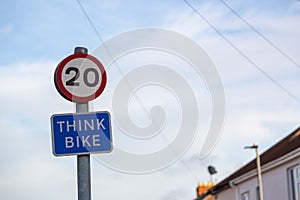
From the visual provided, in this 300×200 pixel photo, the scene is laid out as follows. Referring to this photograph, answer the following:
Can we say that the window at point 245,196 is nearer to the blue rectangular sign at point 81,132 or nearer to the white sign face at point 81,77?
the blue rectangular sign at point 81,132

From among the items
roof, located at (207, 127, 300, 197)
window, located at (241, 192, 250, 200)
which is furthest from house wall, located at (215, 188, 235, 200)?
window, located at (241, 192, 250, 200)

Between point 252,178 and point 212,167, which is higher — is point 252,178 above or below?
below

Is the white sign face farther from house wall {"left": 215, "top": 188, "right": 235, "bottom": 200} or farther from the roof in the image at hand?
house wall {"left": 215, "top": 188, "right": 235, "bottom": 200}

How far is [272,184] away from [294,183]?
2139 millimetres

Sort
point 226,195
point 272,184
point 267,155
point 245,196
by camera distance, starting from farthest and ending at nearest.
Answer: point 226,195 < point 245,196 < point 267,155 < point 272,184

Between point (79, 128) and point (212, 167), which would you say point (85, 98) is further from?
point (212, 167)

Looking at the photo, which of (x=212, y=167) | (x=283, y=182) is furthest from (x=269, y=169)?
(x=212, y=167)

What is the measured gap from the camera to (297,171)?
2128cm

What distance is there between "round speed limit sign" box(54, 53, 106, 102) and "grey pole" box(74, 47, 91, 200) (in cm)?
8

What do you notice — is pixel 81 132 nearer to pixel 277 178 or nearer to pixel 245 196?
pixel 277 178

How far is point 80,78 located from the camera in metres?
6.03

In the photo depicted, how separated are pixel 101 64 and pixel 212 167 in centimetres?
3477

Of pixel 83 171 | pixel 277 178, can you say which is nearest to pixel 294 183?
pixel 277 178

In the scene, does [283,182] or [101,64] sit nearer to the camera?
[101,64]
